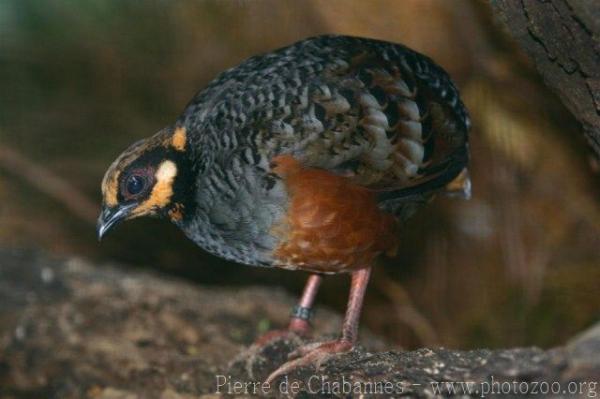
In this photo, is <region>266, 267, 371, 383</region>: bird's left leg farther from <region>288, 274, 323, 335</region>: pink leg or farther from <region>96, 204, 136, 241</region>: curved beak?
<region>96, 204, 136, 241</region>: curved beak

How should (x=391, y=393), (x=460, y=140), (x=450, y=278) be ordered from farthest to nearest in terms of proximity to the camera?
1. (x=450, y=278)
2. (x=460, y=140)
3. (x=391, y=393)

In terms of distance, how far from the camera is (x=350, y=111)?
4273 mm

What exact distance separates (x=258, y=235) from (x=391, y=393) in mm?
1040

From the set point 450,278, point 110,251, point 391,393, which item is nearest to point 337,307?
point 450,278

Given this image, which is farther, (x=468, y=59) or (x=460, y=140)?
(x=468, y=59)

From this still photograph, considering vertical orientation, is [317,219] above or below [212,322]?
above

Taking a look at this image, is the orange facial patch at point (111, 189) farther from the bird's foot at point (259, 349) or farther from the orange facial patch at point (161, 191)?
the bird's foot at point (259, 349)

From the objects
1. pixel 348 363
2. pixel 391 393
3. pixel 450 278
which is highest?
pixel 391 393

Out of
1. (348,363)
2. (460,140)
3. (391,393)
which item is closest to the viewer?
(391,393)

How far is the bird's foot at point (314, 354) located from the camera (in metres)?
4.44

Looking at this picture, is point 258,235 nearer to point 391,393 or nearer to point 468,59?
point 391,393

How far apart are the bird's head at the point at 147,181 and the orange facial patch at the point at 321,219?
1.77 ft

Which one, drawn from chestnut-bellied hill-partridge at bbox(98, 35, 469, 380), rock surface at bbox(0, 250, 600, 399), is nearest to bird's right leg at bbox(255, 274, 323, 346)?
rock surface at bbox(0, 250, 600, 399)

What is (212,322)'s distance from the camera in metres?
5.93
